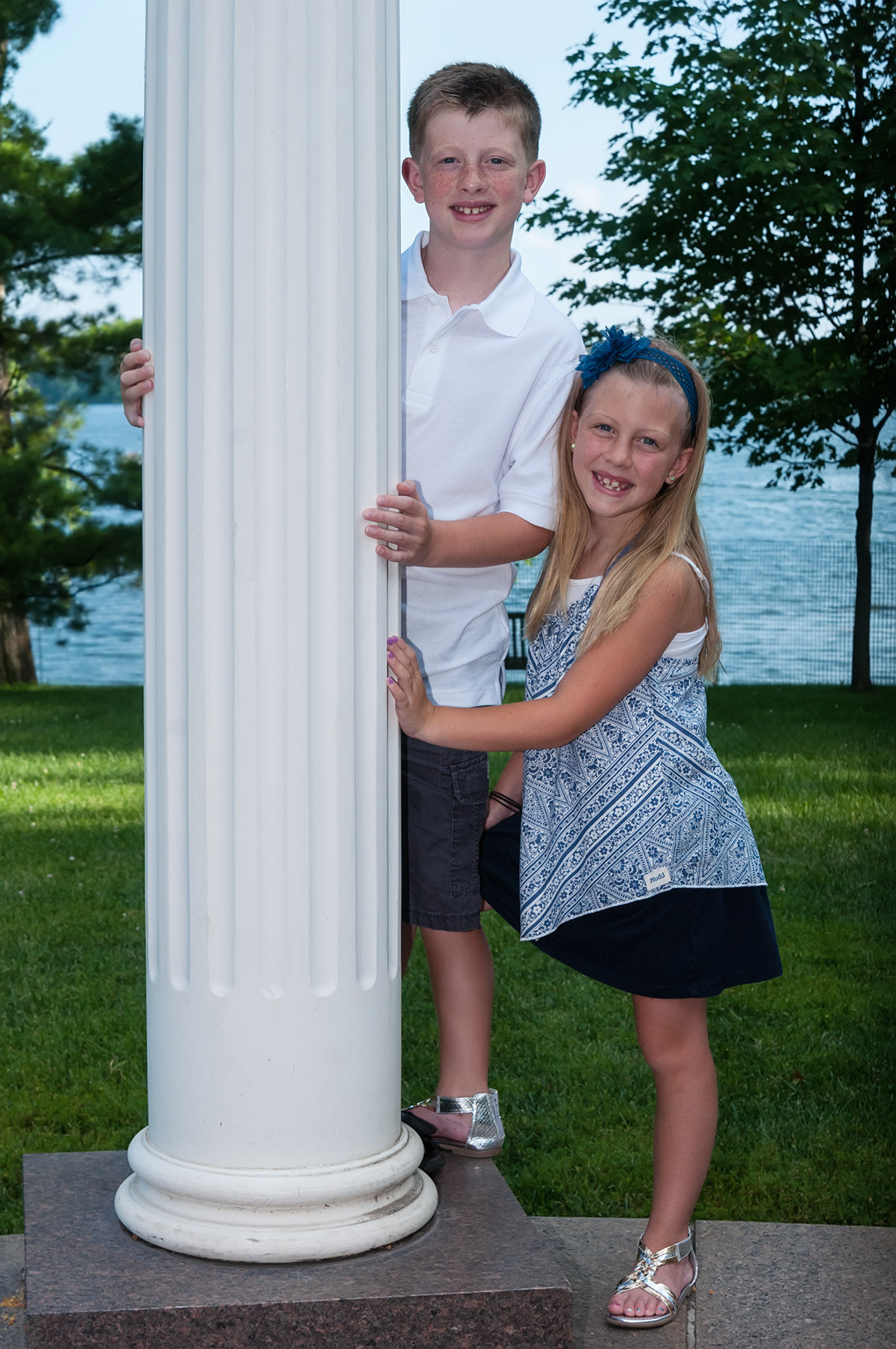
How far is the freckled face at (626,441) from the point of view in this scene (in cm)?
248

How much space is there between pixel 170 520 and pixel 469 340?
→ 788 mm

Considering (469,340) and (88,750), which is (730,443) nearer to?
(88,750)

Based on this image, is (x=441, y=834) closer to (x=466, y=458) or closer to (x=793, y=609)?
(x=466, y=458)

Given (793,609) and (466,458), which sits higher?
(466,458)

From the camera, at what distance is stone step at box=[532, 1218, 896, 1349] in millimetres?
2475

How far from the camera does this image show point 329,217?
2.03m

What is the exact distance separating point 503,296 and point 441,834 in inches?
39.7

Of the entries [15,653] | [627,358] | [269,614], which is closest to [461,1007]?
[269,614]

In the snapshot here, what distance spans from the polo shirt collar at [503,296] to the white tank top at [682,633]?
0.47 m

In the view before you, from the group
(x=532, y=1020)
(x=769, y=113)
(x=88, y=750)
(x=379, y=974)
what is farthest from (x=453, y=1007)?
(x=769, y=113)

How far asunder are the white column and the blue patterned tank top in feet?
1.44

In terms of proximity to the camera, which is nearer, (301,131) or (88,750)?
(301,131)

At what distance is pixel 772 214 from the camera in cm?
1344

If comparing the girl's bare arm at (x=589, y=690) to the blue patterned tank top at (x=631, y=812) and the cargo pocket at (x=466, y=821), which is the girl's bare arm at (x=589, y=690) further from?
the cargo pocket at (x=466, y=821)
